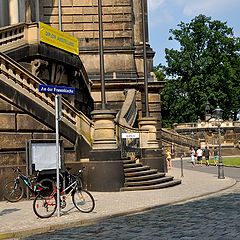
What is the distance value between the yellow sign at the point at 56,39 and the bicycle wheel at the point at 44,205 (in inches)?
366

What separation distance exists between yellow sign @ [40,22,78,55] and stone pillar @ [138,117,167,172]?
4667 mm

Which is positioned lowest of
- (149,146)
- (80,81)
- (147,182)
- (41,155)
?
(147,182)

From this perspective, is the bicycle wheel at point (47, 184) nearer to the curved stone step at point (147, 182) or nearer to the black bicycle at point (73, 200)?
the black bicycle at point (73, 200)

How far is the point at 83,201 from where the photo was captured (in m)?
13.3

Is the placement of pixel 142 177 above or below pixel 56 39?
below

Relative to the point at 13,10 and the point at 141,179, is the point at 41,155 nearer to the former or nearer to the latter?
the point at 141,179

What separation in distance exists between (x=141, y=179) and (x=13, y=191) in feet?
18.4

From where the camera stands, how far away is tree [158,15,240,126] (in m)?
74.6

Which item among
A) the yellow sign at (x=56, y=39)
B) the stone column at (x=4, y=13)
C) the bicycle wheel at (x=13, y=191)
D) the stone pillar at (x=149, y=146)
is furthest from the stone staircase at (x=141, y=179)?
the stone column at (x=4, y=13)

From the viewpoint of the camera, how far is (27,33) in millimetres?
20547

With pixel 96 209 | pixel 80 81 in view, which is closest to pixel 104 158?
pixel 96 209

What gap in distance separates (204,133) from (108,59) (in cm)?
3884

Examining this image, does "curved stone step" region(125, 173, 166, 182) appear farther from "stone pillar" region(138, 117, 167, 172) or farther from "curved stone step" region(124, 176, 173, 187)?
"stone pillar" region(138, 117, 167, 172)

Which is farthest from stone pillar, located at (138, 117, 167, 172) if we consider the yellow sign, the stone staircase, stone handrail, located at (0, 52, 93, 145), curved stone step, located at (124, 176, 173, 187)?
stone handrail, located at (0, 52, 93, 145)
